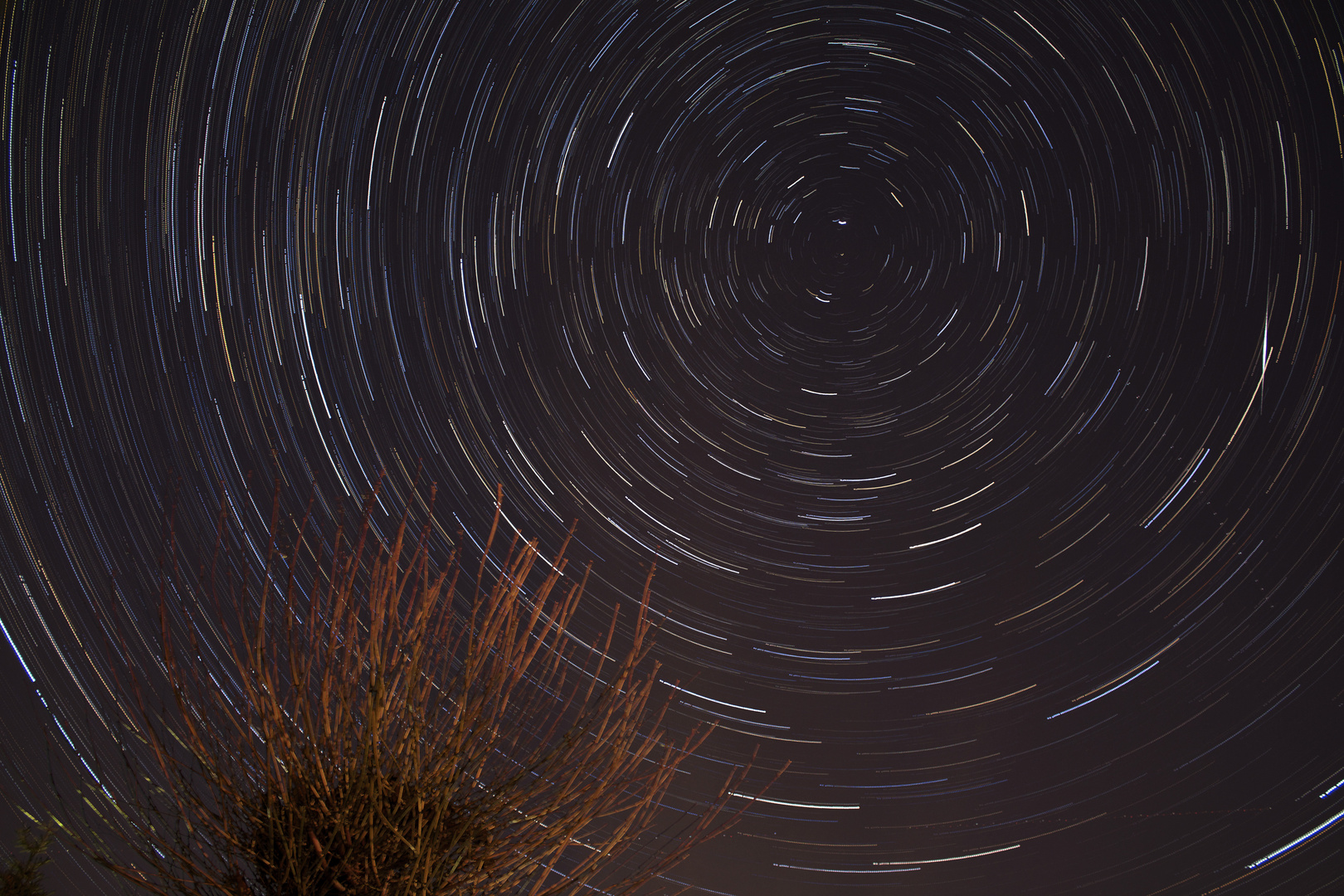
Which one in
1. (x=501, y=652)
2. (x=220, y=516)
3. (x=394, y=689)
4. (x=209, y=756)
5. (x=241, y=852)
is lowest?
(x=241, y=852)

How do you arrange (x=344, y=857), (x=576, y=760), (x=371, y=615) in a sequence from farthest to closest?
1. (x=576, y=760)
2. (x=371, y=615)
3. (x=344, y=857)

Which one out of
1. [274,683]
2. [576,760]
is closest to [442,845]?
[576,760]

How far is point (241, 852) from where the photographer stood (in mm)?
2271

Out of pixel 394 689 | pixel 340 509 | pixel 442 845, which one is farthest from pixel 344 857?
pixel 340 509

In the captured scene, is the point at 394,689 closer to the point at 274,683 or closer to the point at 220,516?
the point at 274,683

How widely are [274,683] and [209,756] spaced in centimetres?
31

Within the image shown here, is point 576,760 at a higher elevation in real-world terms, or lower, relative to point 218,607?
lower

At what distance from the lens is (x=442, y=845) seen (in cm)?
239

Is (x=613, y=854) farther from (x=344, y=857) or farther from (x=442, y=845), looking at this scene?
(x=344, y=857)

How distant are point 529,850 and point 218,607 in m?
1.18

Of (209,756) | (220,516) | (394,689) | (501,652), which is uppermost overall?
(220,516)

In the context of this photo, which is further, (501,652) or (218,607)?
(501,652)

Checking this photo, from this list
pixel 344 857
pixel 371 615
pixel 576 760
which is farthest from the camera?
pixel 576 760

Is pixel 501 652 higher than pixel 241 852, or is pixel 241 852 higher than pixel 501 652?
pixel 501 652
